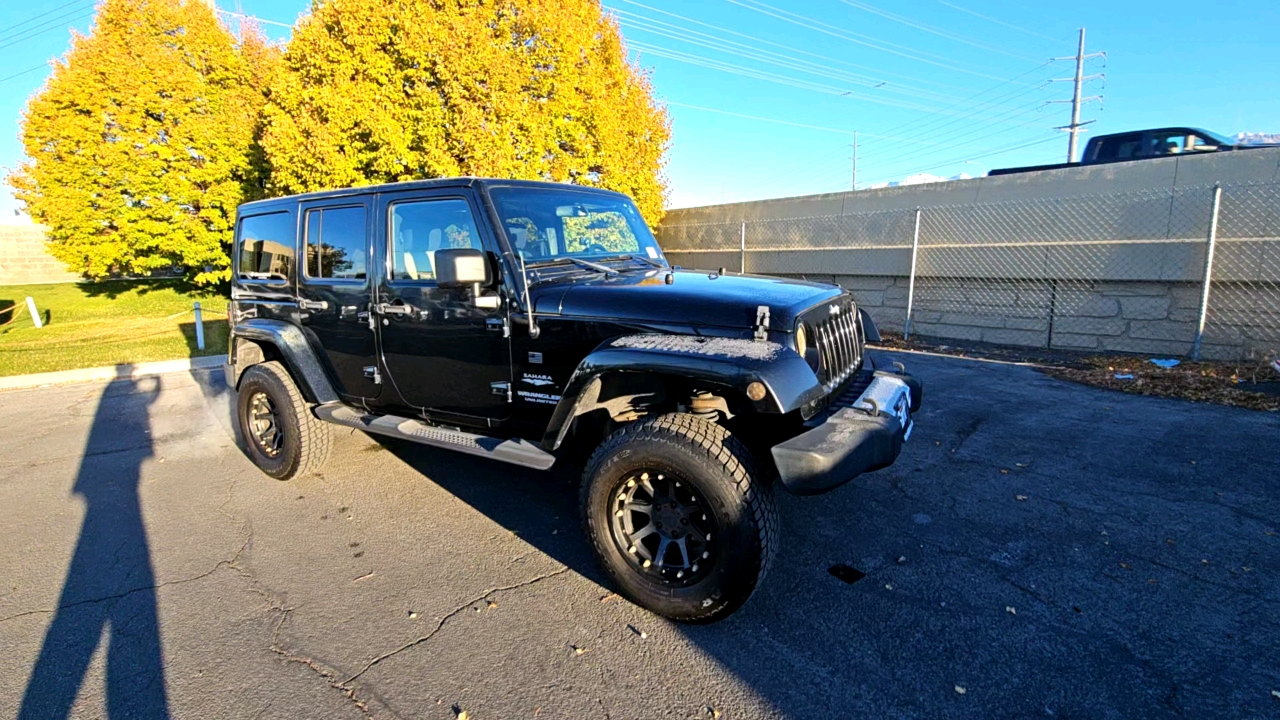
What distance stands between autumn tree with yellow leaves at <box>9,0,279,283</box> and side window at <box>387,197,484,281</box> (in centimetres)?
1393

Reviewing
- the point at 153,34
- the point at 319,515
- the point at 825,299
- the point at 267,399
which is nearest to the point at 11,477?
the point at 267,399

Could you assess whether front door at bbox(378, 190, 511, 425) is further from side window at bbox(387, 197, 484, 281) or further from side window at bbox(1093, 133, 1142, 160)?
side window at bbox(1093, 133, 1142, 160)

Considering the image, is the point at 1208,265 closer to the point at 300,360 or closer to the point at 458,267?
the point at 458,267

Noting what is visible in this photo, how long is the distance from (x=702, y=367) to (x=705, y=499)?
1.74 ft

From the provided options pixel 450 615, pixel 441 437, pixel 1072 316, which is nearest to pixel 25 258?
pixel 441 437

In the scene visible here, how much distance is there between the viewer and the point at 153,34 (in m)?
15.5

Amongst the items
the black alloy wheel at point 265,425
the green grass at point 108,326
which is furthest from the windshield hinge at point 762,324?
the green grass at point 108,326

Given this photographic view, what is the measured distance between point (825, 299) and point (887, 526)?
4.46 ft

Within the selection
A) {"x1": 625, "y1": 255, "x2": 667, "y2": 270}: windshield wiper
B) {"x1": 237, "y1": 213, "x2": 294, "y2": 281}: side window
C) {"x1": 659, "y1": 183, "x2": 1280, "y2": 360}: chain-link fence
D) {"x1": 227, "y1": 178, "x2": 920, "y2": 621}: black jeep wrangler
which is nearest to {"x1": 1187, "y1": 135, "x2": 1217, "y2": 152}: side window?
{"x1": 659, "y1": 183, "x2": 1280, "y2": 360}: chain-link fence

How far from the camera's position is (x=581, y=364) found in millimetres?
2793

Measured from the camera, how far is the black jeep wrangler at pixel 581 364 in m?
2.51

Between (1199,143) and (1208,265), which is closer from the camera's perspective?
(1208,265)

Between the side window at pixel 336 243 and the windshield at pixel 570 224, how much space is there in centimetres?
114

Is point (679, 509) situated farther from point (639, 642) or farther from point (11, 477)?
point (11, 477)
